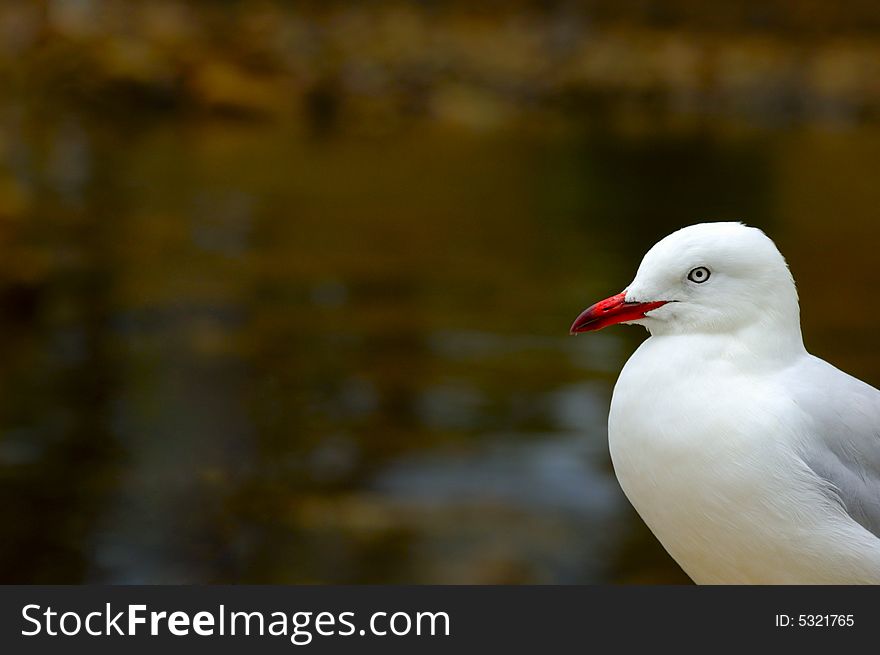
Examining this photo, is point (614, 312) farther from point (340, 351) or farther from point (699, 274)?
point (340, 351)

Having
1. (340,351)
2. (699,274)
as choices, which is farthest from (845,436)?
(340,351)

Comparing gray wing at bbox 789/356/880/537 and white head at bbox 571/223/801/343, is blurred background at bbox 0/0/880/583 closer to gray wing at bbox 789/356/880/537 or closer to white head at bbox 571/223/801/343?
gray wing at bbox 789/356/880/537

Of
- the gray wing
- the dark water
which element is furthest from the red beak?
the dark water

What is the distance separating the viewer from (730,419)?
2.00 m

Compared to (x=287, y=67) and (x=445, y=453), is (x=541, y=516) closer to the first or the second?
(x=445, y=453)

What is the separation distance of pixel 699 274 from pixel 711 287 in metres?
0.03

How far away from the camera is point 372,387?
972 centimetres

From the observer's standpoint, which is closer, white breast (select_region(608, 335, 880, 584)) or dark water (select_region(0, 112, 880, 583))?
white breast (select_region(608, 335, 880, 584))

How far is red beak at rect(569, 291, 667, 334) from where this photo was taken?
2.02 m

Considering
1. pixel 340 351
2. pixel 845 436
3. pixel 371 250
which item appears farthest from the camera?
pixel 371 250

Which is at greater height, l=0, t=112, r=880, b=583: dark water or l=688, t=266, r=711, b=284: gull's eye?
l=0, t=112, r=880, b=583: dark water

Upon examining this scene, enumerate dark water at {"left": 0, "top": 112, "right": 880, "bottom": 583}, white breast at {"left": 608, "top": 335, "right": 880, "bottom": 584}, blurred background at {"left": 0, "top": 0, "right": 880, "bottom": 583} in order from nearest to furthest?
white breast at {"left": 608, "top": 335, "right": 880, "bottom": 584} → dark water at {"left": 0, "top": 112, "right": 880, "bottom": 583} → blurred background at {"left": 0, "top": 0, "right": 880, "bottom": 583}

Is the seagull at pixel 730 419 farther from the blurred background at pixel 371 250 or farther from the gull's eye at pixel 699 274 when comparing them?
the blurred background at pixel 371 250

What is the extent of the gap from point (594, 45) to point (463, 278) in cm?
1857
